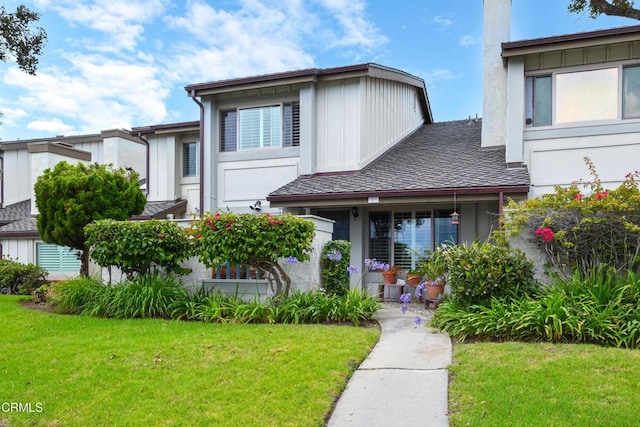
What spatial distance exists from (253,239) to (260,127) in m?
6.09

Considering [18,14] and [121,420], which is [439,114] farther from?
[121,420]

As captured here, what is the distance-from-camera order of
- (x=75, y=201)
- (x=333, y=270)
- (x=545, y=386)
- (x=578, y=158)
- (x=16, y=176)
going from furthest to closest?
1. (x=16, y=176)
2. (x=75, y=201)
3. (x=578, y=158)
4. (x=333, y=270)
5. (x=545, y=386)

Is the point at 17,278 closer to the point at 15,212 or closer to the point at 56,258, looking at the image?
the point at 56,258

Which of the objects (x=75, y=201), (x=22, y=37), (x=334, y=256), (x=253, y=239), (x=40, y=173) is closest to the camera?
(x=22, y=37)

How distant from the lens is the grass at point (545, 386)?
4152 millimetres

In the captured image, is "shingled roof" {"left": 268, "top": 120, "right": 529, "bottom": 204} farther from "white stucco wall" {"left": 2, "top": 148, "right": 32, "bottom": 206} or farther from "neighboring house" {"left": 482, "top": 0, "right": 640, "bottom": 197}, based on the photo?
"white stucco wall" {"left": 2, "top": 148, "right": 32, "bottom": 206}

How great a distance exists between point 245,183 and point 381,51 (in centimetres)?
755

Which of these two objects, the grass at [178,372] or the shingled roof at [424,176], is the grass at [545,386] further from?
the shingled roof at [424,176]

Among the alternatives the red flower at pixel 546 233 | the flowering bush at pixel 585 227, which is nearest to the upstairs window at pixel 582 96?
the flowering bush at pixel 585 227

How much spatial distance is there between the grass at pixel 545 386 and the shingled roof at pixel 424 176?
4.68 meters

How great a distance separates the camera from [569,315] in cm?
648

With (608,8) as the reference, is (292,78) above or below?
above

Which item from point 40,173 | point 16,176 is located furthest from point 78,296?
point 16,176

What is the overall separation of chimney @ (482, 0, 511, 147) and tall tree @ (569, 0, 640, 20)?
7134mm
